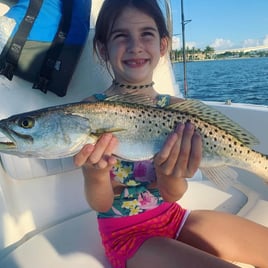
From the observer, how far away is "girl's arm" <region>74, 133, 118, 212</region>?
1.62 meters

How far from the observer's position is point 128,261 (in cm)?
185

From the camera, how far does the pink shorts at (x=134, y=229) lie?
1.88 metres

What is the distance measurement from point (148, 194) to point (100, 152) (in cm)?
61

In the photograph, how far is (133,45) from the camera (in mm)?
2131

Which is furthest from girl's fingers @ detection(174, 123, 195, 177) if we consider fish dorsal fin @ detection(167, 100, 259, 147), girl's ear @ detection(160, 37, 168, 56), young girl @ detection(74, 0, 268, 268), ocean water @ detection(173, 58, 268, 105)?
ocean water @ detection(173, 58, 268, 105)

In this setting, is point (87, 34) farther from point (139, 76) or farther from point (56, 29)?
point (139, 76)

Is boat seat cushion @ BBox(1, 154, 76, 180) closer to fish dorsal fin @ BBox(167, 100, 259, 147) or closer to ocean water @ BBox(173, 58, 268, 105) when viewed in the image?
fish dorsal fin @ BBox(167, 100, 259, 147)

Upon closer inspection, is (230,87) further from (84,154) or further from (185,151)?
(84,154)

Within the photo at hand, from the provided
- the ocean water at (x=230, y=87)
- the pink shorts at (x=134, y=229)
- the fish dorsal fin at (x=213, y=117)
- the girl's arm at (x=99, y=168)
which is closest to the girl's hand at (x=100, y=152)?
the girl's arm at (x=99, y=168)

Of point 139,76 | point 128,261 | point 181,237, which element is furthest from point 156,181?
point 139,76

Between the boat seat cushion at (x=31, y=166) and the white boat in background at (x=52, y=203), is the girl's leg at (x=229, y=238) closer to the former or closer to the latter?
the white boat in background at (x=52, y=203)

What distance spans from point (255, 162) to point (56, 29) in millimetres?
1547

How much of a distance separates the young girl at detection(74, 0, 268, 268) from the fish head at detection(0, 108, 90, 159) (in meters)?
0.10

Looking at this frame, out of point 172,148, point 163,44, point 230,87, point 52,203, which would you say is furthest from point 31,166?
point 230,87
